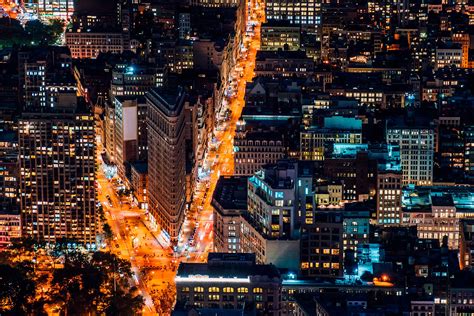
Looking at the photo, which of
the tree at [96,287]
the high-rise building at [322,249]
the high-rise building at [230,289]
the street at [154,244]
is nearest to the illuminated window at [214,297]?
the high-rise building at [230,289]

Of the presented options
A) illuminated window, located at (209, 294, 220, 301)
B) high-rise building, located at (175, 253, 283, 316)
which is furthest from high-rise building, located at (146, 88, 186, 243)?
illuminated window, located at (209, 294, 220, 301)

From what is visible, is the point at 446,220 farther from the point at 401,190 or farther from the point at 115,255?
the point at 115,255

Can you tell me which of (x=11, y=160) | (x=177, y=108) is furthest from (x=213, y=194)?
(x=11, y=160)

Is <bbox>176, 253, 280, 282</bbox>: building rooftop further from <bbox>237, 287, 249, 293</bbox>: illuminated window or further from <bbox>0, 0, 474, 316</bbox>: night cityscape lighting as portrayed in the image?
<bbox>237, 287, 249, 293</bbox>: illuminated window

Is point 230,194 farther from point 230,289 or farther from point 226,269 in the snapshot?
point 230,289

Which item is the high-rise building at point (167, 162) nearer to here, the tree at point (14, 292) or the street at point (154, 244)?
the street at point (154, 244)
